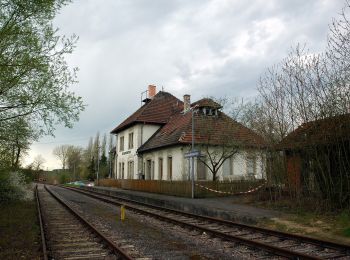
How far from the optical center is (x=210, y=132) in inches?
1085

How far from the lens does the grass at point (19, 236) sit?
28.3 ft

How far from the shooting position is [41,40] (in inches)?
584

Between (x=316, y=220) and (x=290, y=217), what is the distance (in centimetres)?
110

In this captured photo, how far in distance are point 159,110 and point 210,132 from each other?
14.8m

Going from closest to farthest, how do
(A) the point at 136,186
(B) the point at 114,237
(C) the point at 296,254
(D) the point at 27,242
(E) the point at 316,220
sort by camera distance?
(C) the point at 296,254
(D) the point at 27,242
(B) the point at 114,237
(E) the point at 316,220
(A) the point at 136,186

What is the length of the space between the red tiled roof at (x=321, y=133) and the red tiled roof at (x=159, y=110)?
24.2 m

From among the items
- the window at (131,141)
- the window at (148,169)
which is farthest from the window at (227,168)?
the window at (131,141)

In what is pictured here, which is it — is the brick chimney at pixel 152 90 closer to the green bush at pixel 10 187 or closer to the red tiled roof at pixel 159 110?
the red tiled roof at pixel 159 110

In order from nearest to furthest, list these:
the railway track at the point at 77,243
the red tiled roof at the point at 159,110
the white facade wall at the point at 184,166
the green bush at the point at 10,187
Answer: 1. the railway track at the point at 77,243
2. the green bush at the point at 10,187
3. the white facade wall at the point at 184,166
4. the red tiled roof at the point at 159,110

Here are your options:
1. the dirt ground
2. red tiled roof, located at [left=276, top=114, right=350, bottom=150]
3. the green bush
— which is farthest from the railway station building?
the green bush

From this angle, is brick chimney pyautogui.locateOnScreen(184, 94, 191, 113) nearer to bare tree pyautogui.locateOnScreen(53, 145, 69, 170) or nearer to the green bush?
the green bush

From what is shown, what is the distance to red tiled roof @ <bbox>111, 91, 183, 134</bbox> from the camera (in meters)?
39.7

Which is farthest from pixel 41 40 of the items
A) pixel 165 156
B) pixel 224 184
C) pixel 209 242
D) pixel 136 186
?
pixel 136 186

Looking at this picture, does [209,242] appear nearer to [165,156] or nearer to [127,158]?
[165,156]
